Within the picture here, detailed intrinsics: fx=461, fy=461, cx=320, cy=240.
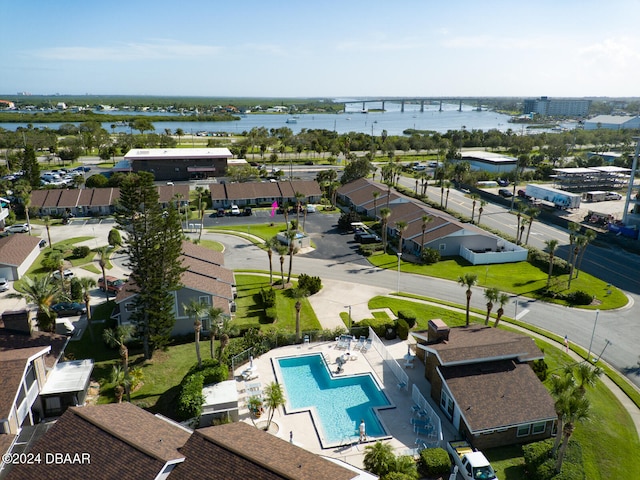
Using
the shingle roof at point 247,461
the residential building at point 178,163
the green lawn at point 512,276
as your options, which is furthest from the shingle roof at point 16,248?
the residential building at point 178,163

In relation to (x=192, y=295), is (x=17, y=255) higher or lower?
lower

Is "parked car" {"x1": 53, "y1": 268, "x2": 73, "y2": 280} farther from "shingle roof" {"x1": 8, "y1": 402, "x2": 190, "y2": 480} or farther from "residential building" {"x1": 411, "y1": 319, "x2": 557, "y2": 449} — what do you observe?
"residential building" {"x1": 411, "y1": 319, "x2": 557, "y2": 449}

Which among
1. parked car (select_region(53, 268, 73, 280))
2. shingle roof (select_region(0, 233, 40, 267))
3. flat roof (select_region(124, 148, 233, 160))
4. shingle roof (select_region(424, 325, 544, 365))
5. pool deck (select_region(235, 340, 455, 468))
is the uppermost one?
flat roof (select_region(124, 148, 233, 160))

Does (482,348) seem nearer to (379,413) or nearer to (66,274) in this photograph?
(379,413)

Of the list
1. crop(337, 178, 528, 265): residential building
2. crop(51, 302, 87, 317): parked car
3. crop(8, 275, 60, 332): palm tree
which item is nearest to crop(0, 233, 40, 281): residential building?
crop(51, 302, 87, 317): parked car

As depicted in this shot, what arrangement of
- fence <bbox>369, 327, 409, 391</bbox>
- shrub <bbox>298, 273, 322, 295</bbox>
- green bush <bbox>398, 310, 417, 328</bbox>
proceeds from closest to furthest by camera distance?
fence <bbox>369, 327, 409, 391</bbox> < green bush <bbox>398, 310, 417, 328</bbox> < shrub <bbox>298, 273, 322, 295</bbox>

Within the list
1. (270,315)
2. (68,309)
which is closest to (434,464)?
(270,315)

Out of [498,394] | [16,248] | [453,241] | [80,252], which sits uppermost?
[16,248]
